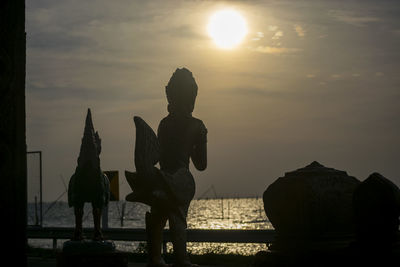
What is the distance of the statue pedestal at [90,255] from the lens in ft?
35.4

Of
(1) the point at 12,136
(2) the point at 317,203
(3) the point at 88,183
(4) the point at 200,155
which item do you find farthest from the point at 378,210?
(1) the point at 12,136

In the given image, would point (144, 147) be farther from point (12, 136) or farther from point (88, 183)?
point (12, 136)

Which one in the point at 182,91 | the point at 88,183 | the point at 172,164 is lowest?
the point at 88,183

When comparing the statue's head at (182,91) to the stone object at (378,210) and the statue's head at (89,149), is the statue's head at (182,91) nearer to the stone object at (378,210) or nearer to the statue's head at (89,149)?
the statue's head at (89,149)

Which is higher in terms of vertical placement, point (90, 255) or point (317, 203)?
point (317, 203)

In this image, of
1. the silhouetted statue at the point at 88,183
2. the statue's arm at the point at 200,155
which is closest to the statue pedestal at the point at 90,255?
the silhouetted statue at the point at 88,183

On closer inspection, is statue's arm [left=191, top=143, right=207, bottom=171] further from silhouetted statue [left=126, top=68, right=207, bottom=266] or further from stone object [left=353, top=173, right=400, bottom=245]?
stone object [left=353, top=173, right=400, bottom=245]

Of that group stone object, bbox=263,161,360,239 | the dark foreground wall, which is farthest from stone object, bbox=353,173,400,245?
the dark foreground wall

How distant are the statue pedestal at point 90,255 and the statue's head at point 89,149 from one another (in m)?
1.28

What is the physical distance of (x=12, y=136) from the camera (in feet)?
15.7

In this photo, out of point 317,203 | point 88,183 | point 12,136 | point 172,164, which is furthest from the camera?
point 88,183

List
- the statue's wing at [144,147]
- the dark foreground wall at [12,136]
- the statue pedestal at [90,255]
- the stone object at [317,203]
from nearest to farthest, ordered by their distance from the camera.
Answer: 1. the dark foreground wall at [12,136]
2. the statue's wing at [144,147]
3. the stone object at [317,203]
4. the statue pedestal at [90,255]

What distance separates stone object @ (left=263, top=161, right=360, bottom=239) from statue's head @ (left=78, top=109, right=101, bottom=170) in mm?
3224

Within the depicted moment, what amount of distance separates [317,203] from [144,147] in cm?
286
